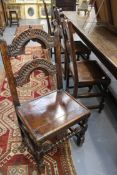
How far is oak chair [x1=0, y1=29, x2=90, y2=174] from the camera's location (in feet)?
3.63

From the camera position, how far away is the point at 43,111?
1249mm

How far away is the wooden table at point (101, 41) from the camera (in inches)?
48.5

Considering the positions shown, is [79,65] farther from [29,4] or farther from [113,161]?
[29,4]

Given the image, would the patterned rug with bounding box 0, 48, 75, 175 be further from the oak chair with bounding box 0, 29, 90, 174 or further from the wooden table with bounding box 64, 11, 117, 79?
the wooden table with bounding box 64, 11, 117, 79

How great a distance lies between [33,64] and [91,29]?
3.25 ft

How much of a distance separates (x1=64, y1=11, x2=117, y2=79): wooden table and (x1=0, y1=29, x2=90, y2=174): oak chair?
1.14ft

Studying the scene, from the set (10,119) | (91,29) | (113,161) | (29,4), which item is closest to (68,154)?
(113,161)

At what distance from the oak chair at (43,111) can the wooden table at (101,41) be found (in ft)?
1.14

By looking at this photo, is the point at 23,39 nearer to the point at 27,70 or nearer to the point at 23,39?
the point at 23,39

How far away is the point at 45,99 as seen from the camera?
1.37 meters

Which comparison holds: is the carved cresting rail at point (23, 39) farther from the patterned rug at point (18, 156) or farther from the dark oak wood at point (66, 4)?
the dark oak wood at point (66, 4)

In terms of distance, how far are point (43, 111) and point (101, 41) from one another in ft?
2.66

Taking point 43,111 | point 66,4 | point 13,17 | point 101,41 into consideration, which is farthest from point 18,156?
point 13,17

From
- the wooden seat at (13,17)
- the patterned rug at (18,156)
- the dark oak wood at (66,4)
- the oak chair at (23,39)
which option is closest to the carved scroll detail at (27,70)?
the oak chair at (23,39)
